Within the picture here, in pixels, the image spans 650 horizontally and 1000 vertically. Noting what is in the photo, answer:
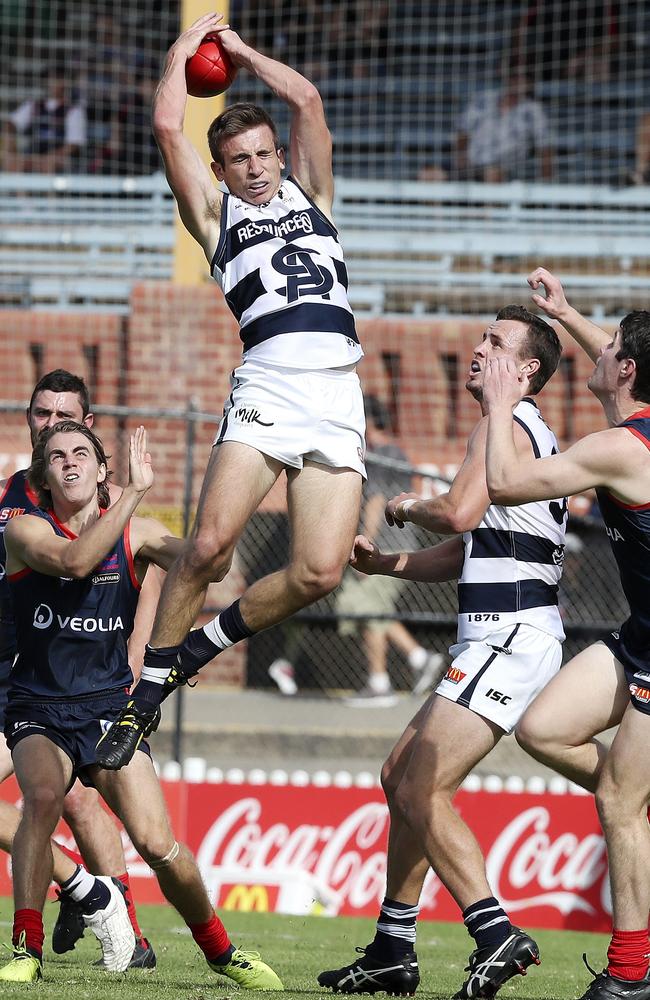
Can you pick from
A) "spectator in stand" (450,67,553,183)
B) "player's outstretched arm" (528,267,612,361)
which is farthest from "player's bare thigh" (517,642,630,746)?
"spectator in stand" (450,67,553,183)

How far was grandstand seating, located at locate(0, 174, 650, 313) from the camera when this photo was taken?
47.2ft

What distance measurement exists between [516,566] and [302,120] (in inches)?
75.7

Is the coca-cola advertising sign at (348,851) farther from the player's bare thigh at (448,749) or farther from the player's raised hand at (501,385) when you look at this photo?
the player's raised hand at (501,385)

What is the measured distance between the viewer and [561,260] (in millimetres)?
14852

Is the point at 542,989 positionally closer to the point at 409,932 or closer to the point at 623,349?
the point at 409,932

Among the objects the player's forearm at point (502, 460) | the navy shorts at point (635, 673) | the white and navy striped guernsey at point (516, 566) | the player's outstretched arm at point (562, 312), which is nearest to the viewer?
the player's forearm at point (502, 460)

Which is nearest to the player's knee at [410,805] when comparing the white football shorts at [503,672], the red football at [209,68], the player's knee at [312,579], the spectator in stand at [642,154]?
the white football shorts at [503,672]

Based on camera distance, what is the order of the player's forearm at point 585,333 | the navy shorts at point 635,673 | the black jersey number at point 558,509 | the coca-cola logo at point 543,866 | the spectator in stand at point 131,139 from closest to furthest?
1. the navy shorts at point 635,673
2. the black jersey number at point 558,509
3. the player's forearm at point 585,333
4. the coca-cola logo at point 543,866
5. the spectator in stand at point 131,139

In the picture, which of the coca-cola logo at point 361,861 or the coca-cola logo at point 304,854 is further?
the coca-cola logo at point 304,854

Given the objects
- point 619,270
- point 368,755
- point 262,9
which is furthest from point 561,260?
point 368,755

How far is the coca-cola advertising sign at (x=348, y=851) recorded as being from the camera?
963 cm

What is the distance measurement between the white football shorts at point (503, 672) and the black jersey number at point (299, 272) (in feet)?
4.84

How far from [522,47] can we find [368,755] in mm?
9463

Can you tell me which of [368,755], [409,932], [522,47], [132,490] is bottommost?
[368,755]
